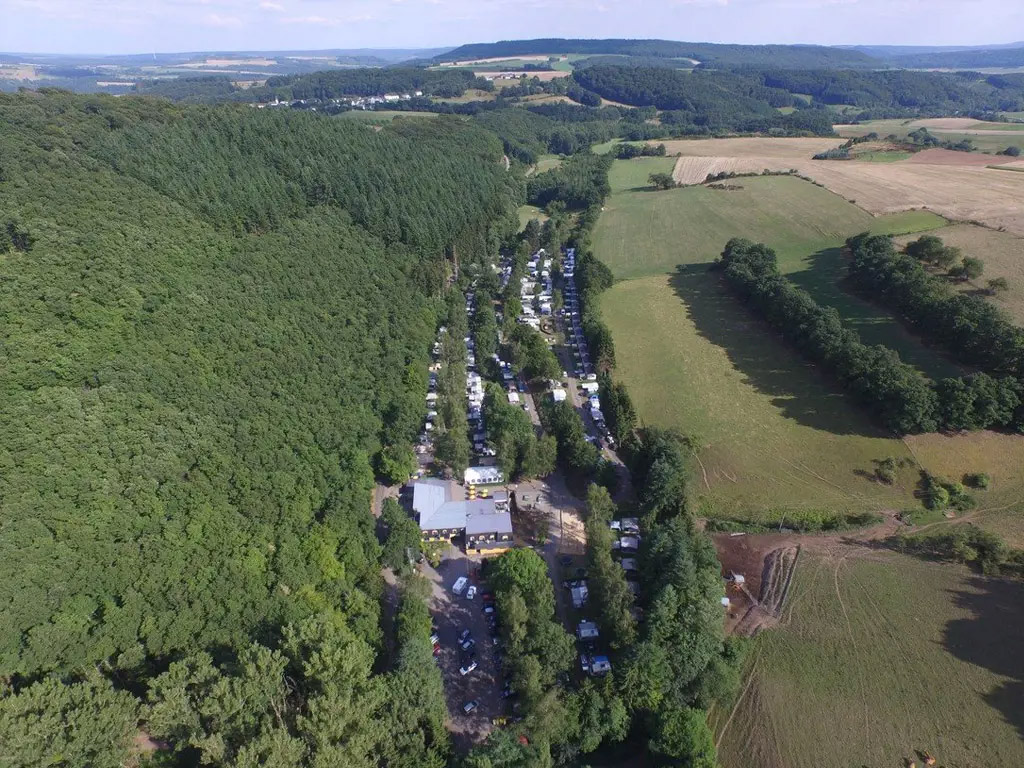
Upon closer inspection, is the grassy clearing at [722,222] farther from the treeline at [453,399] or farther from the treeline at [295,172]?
the treeline at [453,399]

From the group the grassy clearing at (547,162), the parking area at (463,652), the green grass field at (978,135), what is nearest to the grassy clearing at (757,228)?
the grassy clearing at (547,162)

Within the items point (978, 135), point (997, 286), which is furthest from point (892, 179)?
point (978, 135)

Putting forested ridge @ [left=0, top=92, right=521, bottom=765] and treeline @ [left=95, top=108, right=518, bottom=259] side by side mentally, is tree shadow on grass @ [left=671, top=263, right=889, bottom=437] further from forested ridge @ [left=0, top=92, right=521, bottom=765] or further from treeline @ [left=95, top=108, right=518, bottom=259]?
treeline @ [left=95, top=108, right=518, bottom=259]

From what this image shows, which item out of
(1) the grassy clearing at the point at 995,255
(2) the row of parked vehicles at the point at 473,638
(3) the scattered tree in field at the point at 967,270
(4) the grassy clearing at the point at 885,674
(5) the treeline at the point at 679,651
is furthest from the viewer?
(3) the scattered tree in field at the point at 967,270

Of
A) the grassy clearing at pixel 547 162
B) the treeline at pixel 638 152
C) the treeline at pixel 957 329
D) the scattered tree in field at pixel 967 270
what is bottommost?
the treeline at pixel 957 329

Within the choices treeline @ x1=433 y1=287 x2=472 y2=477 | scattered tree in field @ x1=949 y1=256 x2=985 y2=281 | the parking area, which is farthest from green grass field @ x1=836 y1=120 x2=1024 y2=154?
the parking area

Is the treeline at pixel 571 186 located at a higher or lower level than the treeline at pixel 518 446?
higher
